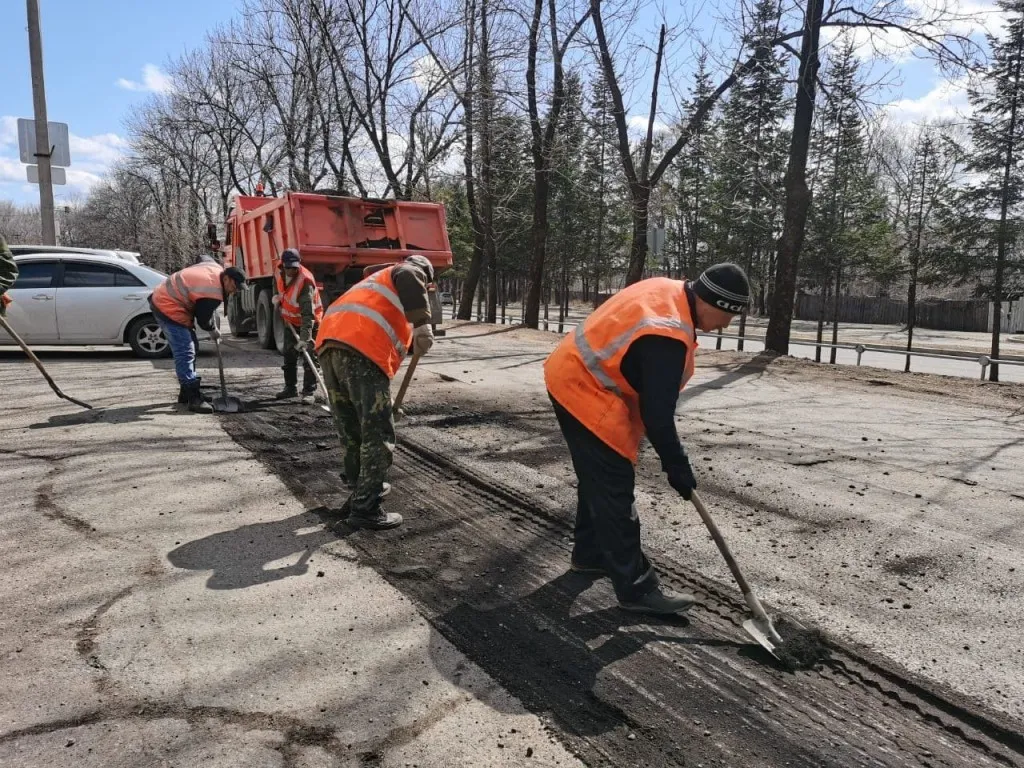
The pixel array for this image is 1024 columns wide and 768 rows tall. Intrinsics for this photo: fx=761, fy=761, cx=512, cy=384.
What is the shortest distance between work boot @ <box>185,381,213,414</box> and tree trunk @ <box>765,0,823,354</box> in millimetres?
10224

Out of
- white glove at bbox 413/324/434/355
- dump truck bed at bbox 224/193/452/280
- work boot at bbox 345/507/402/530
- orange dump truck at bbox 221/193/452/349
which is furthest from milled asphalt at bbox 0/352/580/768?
dump truck bed at bbox 224/193/452/280

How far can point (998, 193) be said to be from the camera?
19.6 meters

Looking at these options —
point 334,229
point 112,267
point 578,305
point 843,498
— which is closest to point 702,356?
point 334,229

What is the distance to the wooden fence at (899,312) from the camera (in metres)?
42.0

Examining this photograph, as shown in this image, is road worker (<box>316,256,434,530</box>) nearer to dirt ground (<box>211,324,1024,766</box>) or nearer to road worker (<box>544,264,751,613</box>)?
dirt ground (<box>211,324,1024,766</box>)

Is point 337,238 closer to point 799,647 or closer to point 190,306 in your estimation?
point 190,306

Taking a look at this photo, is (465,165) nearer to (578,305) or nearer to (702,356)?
(702,356)

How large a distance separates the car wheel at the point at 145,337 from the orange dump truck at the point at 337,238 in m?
1.75

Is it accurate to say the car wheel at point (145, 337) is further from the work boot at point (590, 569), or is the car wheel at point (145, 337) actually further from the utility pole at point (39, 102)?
the work boot at point (590, 569)

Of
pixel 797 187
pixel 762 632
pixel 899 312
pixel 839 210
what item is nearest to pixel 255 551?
pixel 762 632

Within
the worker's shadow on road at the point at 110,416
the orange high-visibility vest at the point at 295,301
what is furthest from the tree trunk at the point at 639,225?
the worker's shadow on road at the point at 110,416

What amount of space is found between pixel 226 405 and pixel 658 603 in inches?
220

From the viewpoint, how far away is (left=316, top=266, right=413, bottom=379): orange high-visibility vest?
441 cm

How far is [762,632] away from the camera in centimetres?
320
